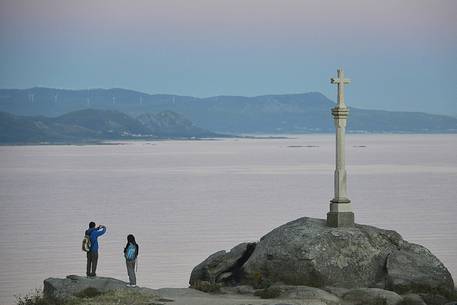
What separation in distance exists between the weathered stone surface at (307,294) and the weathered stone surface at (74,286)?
11.6 feet

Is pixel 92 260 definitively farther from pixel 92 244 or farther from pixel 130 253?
pixel 130 253

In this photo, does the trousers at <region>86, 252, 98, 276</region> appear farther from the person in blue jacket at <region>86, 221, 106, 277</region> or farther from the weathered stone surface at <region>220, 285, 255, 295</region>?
the weathered stone surface at <region>220, 285, 255, 295</region>

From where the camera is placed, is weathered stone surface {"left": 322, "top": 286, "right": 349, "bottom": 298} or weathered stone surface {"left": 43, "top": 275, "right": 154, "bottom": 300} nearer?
weathered stone surface {"left": 43, "top": 275, "right": 154, "bottom": 300}

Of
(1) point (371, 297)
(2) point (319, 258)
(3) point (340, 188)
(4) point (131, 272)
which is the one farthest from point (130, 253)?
(3) point (340, 188)

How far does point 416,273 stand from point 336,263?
224 cm

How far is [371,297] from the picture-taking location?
29266 mm

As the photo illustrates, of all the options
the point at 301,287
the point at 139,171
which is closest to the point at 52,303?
the point at 301,287

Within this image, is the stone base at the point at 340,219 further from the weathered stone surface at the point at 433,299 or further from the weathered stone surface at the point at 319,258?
the weathered stone surface at the point at 433,299

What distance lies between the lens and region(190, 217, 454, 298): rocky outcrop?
102 ft

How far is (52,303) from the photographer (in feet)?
92.7

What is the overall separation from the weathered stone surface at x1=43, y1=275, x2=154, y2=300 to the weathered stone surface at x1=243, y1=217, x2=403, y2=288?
3979mm

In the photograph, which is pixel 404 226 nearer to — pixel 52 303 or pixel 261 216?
pixel 261 216

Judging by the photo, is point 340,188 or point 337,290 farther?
point 340,188

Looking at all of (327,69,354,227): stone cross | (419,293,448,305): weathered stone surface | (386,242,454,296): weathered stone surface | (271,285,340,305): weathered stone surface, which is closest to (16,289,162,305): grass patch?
(271,285,340,305): weathered stone surface
